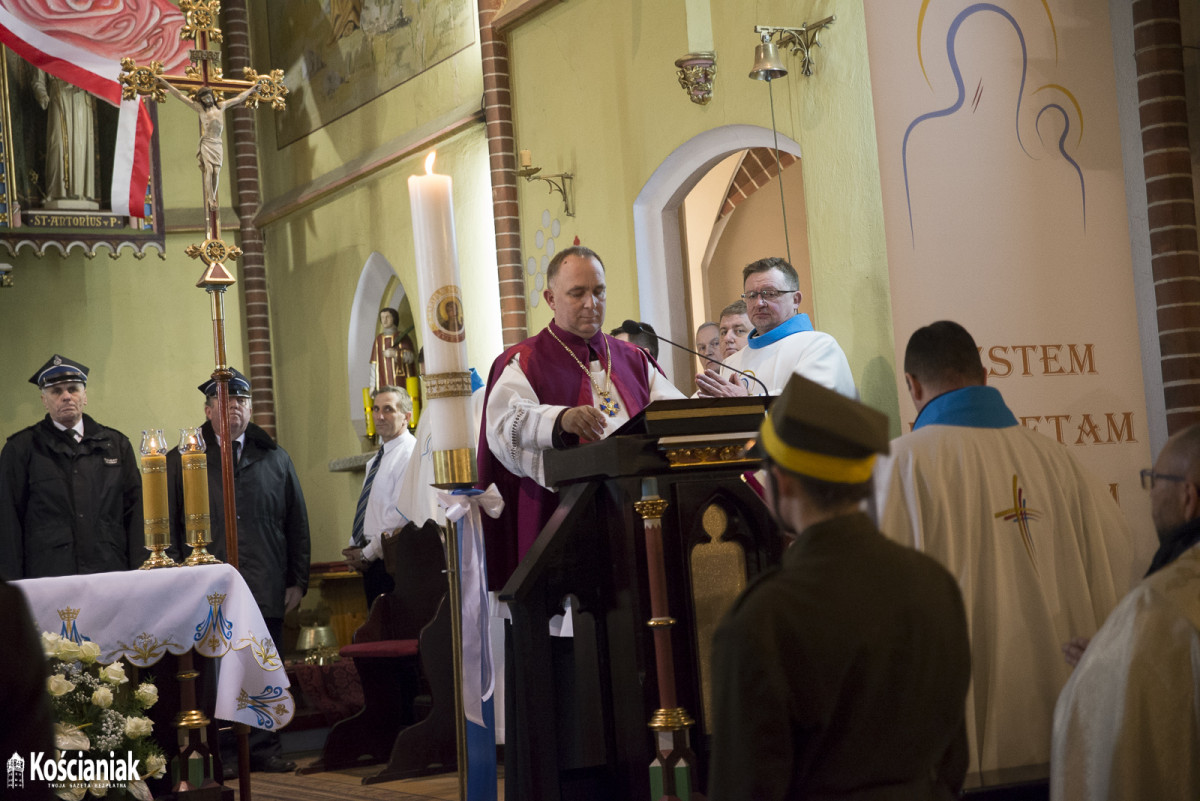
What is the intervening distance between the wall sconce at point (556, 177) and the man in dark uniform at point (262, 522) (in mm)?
2410

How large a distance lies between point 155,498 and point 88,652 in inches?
31.0

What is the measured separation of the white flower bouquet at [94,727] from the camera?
15.0 feet

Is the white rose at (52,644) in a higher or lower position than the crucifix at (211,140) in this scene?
lower

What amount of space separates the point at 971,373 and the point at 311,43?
10.2 m

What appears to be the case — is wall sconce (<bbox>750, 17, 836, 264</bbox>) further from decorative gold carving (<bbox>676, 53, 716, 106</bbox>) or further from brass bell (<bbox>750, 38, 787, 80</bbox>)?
decorative gold carving (<bbox>676, 53, 716, 106</bbox>)

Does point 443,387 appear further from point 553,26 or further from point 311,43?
point 311,43

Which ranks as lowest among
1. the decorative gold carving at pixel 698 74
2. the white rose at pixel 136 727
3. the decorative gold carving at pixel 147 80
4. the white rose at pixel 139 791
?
the white rose at pixel 139 791

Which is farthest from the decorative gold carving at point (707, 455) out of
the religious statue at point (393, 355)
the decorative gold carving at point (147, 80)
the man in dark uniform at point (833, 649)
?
the religious statue at point (393, 355)

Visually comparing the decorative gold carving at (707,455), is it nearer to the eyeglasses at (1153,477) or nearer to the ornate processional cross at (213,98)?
the eyeglasses at (1153,477)

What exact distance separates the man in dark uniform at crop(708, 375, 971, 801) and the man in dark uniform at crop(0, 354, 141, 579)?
18.2 ft

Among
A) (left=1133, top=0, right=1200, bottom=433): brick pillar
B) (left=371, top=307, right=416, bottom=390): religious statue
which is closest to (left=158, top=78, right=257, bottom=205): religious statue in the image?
(left=371, top=307, right=416, bottom=390): religious statue

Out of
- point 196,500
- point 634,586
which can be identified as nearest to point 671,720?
point 634,586

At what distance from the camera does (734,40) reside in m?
7.39

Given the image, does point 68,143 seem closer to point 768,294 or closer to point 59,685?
point 768,294
